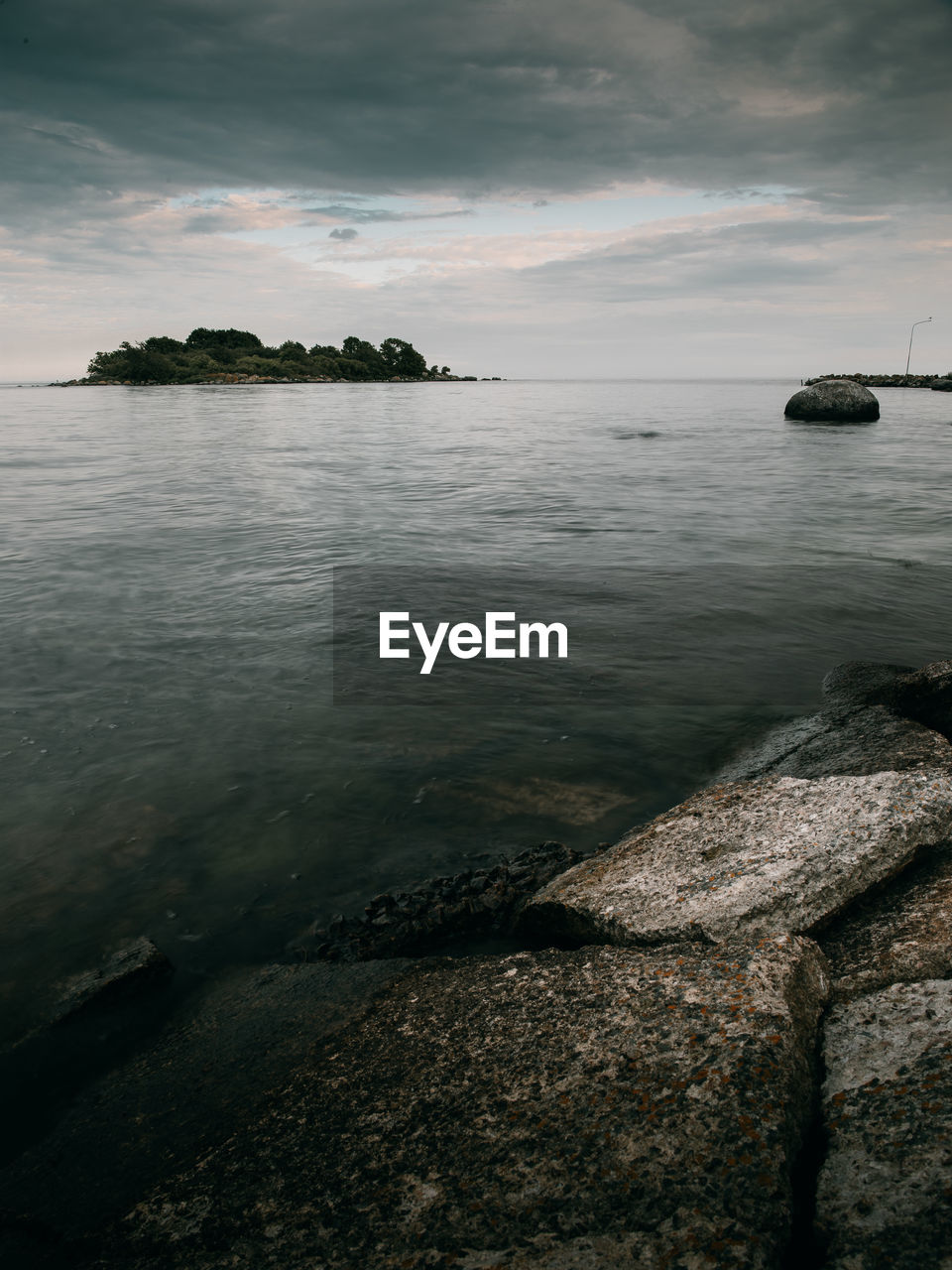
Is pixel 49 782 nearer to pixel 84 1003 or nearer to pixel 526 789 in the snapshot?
pixel 84 1003

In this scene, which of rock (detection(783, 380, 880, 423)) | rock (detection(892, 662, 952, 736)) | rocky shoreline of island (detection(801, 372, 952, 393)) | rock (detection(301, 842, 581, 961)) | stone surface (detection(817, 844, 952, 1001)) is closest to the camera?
stone surface (detection(817, 844, 952, 1001))

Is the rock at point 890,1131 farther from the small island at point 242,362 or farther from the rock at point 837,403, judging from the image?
the small island at point 242,362

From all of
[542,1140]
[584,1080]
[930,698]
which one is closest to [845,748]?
[930,698]

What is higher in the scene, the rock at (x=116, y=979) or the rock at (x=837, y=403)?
the rock at (x=837, y=403)

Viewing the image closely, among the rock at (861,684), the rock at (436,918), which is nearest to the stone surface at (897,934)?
the rock at (436,918)

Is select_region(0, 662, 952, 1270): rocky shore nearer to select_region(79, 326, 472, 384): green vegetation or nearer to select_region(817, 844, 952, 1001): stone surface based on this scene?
select_region(817, 844, 952, 1001): stone surface

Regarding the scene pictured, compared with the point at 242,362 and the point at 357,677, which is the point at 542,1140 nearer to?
the point at 357,677

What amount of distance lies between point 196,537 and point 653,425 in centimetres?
3512

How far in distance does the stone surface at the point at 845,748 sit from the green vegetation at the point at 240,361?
131m

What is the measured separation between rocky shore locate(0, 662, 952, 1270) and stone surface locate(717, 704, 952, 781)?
1.38ft

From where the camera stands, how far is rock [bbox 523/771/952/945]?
3049 mm

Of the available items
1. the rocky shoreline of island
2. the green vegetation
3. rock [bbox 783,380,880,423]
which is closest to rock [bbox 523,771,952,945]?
rock [bbox 783,380,880,423]

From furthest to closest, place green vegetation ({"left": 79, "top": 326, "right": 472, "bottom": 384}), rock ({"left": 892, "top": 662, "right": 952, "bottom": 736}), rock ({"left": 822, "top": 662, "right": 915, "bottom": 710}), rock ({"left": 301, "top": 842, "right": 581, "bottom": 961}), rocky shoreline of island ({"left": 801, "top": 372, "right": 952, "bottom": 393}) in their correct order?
green vegetation ({"left": 79, "top": 326, "right": 472, "bottom": 384}) < rocky shoreline of island ({"left": 801, "top": 372, "right": 952, "bottom": 393}) < rock ({"left": 822, "top": 662, "right": 915, "bottom": 710}) < rock ({"left": 892, "top": 662, "right": 952, "bottom": 736}) < rock ({"left": 301, "top": 842, "right": 581, "bottom": 961})

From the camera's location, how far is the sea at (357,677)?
443 centimetres
